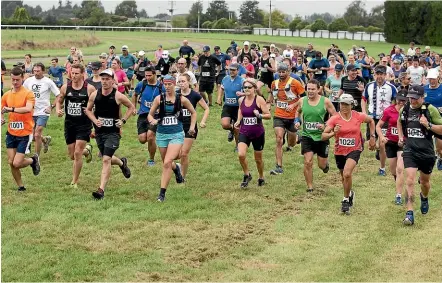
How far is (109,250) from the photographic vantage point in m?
9.33

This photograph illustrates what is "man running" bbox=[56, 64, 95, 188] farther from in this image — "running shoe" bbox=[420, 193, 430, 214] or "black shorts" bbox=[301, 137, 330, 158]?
"running shoe" bbox=[420, 193, 430, 214]

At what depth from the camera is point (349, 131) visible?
11.5m

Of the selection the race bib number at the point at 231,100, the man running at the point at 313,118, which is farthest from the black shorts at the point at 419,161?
the race bib number at the point at 231,100

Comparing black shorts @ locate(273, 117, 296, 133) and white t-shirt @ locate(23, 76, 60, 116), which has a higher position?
white t-shirt @ locate(23, 76, 60, 116)

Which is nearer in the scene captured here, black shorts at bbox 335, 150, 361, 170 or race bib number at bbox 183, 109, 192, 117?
black shorts at bbox 335, 150, 361, 170

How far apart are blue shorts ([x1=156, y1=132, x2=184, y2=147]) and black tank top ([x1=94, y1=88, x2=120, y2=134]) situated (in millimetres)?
822

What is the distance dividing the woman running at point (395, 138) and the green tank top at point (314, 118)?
40.9 inches

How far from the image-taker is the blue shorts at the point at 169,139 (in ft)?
40.4

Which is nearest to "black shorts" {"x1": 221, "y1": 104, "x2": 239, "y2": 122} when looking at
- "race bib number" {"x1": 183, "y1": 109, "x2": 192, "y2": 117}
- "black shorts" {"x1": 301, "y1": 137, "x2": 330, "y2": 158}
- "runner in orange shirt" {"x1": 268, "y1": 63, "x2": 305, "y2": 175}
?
"runner in orange shirt" {"x1": 268, "y1": 63, "x2": 305, "y2": 175}

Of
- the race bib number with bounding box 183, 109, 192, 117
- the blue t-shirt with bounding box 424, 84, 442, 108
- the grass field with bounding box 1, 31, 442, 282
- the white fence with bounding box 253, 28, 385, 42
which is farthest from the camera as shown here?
the white fence with bounding box 253, 28, 385, 42

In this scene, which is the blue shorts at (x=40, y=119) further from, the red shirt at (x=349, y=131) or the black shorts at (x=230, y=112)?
the red shirt at (x=349, y=131)

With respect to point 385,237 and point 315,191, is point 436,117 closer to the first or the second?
point 385,237

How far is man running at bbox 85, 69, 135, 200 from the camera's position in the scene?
12.1m

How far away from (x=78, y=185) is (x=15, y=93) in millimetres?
2226
